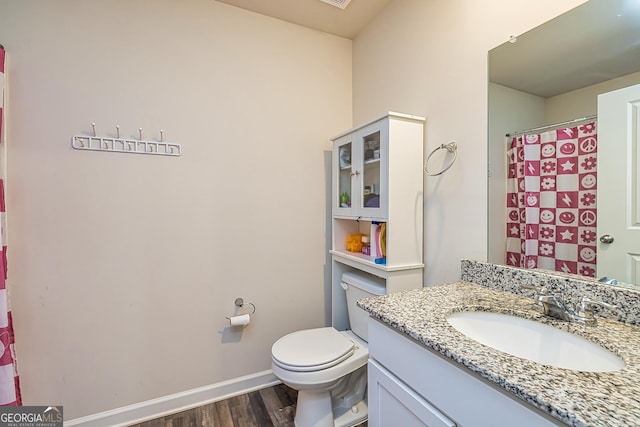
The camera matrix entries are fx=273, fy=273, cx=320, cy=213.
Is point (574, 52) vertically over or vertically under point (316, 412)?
over

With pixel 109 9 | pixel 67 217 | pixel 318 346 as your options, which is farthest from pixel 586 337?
pixel 109 9

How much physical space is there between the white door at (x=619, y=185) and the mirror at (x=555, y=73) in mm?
35

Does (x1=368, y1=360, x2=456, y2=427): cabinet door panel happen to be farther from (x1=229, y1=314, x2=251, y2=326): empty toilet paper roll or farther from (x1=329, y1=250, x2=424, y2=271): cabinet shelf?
(x1=229, y1=314, x2=251, y2=326): empty toilet paper roll

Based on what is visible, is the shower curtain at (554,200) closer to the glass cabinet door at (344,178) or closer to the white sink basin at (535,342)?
the white sink basin at (535,342)

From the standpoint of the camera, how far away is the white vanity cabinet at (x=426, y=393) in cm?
57

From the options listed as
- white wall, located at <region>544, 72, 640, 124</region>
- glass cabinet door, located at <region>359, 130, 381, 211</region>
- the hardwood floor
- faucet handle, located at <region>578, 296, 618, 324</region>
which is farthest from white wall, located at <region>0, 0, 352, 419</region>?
faucet handle, located at <region>578, 296, 618, 324</region>

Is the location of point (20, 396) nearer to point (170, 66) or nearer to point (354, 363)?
point (354, 363)

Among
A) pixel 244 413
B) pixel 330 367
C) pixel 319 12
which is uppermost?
pixel 319 12

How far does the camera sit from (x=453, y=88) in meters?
1.33

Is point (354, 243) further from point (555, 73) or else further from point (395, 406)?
point (555, 73)

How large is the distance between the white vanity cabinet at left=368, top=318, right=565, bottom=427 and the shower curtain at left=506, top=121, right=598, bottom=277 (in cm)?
64

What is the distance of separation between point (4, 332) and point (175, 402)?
0.90 metres

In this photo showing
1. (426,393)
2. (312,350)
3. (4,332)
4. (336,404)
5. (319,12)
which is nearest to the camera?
(426,393)

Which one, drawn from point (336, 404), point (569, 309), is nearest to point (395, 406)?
point (569, 309)
